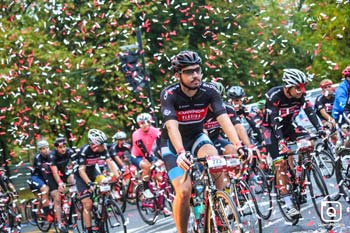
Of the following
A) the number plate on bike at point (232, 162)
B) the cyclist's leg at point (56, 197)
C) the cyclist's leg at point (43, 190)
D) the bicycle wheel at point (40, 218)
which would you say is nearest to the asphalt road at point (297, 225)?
the cyclist's leg at point (56, 197)

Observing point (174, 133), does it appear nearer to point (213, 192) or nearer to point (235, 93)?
point (213, 192)

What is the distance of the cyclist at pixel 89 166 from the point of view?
1372 cm

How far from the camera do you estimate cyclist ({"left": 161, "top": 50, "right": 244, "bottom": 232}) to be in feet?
28.0

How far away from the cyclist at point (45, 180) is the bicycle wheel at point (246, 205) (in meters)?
6.37

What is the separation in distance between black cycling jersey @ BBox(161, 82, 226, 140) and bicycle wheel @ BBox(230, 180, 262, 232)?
3.50 ft

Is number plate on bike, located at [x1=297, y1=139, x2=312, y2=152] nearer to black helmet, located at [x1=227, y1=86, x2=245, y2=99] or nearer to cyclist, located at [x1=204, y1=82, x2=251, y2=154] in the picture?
cyclist, located at [x1=204, y1=82, x2=251, y2=154]

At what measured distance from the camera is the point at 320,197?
10.4 meters

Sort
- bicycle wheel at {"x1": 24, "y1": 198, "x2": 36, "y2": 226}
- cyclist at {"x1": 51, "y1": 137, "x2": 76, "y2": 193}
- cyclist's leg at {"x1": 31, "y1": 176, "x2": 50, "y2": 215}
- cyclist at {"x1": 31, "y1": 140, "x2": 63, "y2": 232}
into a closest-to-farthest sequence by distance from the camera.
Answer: cyclist at {"x1": 51, "y1": 137, "x2": 76, "y2": 193}
cyclist at {"x1": 31, "y1": 140, "x2": 63, "y2": 232}
cyclist's leg at {"x1": 31, "y1": 176, "x2": 50, "y2": 215}
bicycle wheel at {"x1": 24, "y1": 198, "x2": 36, "y2": 226}

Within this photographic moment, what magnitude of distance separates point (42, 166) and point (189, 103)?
902cm

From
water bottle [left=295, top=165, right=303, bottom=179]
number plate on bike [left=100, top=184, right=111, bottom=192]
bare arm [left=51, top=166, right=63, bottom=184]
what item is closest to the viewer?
water bottle [left=295, top=165, right=303, bottom=179]

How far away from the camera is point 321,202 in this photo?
412 inches

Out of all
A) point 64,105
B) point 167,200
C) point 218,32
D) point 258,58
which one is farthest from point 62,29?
point 167,200

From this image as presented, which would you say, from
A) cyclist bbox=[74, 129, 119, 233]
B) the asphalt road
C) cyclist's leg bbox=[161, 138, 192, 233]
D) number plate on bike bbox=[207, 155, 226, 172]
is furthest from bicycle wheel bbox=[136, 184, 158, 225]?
number plate on bike bbox=[207, 155, 226, 172]

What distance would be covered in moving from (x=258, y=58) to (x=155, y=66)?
693 centimetres
